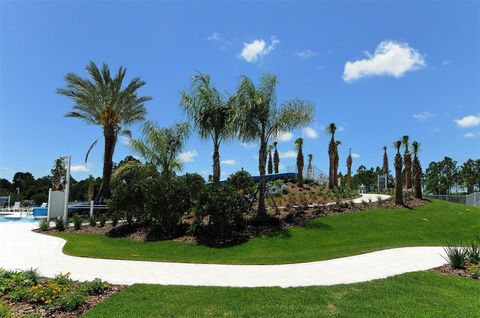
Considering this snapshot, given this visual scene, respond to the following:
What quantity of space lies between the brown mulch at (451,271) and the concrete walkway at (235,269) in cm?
27

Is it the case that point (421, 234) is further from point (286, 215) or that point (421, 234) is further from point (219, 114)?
point (219, 114)

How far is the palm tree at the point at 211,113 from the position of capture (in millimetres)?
17156

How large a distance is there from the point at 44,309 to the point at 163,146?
1640 cm

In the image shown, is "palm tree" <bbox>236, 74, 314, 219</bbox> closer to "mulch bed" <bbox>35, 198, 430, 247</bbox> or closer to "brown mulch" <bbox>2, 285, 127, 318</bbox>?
"mulch bed" <bbox>35, 198, 430, 247</bbox>

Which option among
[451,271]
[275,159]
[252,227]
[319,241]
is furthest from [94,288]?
[275,159]

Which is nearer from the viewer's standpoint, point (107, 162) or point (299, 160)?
point (107, 162)

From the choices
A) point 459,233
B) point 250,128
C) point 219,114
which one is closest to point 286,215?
point 250,128

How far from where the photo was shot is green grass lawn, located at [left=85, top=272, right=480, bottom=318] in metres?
5.74

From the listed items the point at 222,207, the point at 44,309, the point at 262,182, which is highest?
the point at 262,182

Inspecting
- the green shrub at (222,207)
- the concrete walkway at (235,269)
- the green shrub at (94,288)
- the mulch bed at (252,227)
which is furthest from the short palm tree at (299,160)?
the green shrub at (94,288)

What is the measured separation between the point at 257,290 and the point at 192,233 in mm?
7919

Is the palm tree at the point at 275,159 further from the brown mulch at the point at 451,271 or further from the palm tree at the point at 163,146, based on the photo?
the brown mulch at the point at 451,271

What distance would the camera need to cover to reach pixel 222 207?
1349 centimetres

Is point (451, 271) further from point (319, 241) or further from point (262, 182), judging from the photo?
point (262, 182)
